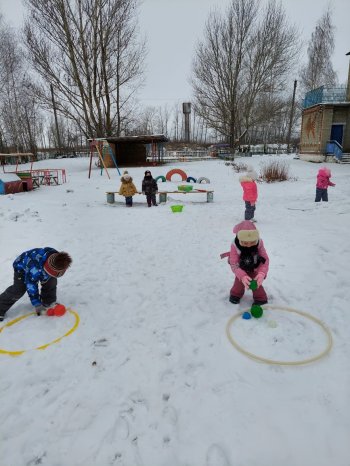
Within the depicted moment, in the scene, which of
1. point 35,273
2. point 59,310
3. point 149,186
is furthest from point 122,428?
point 149,186

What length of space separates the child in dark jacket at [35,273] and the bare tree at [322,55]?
4067cm

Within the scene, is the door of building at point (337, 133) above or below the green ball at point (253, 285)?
above

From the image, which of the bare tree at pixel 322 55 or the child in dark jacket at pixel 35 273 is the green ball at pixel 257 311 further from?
the bare tree at pixel 322 55

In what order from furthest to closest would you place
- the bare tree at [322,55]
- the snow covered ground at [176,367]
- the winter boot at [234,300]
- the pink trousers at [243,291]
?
the bare tree at [322,55], the winter boot at [234,300], the pink trousers at [243,291], the snow covered ground at [176,367]

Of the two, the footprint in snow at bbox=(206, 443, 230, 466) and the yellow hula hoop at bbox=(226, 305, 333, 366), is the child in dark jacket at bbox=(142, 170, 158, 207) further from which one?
the footprint in snow at bbox=(206, 443, 230, 466)

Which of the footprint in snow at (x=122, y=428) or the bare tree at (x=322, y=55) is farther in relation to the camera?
the bare tree at (x=322, y=55)

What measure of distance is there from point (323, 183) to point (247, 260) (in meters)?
7.50

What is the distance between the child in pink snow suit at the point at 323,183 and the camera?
32.6 feet

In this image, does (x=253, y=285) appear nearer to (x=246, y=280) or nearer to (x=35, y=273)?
(x=246, y=280)

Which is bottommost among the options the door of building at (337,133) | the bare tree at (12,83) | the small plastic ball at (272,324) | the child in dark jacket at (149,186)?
the small plastic ball at (272,324)

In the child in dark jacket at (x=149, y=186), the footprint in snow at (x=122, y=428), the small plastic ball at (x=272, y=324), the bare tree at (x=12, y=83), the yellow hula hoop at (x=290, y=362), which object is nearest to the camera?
the footprint in snow at (x=122, y=428)

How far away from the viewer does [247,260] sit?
13.7 ft

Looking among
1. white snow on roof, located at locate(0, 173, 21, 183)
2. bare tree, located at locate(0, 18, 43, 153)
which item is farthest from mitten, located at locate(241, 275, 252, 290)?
bare tree, located at locate(0, 18, 43, 153)

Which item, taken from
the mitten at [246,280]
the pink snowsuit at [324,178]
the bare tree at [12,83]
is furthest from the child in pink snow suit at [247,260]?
the bare tree at [12,83]
